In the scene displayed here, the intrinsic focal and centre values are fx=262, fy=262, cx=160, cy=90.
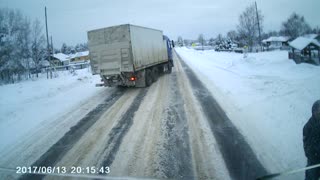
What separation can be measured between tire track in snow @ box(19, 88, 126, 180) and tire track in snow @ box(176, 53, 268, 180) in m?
4.00

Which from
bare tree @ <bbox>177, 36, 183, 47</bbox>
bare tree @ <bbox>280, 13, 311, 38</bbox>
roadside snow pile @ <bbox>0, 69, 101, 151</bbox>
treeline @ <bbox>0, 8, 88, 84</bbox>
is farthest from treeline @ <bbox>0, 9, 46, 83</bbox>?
bare tree @ <bbox>177, 36, 183, 47</bbox>

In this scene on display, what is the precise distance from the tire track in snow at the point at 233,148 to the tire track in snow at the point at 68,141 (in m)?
4.00

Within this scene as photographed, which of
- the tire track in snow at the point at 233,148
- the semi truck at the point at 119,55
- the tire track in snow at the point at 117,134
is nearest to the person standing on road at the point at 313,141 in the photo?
the tire track in snow at the point at 233,148

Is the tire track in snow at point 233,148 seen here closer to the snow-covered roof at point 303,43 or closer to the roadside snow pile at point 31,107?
the roadside snow pile at point 31,107

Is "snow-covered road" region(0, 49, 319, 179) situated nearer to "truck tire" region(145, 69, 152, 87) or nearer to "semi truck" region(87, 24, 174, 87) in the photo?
"semi truck" region(87, 24, 174, 87)

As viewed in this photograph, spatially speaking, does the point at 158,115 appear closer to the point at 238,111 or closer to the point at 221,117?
the point at 221,117

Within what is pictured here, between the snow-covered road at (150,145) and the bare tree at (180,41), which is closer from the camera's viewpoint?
the snow-covered road at (150,145)

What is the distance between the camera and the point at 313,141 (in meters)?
3.97

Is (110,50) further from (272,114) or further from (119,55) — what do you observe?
(272,114)

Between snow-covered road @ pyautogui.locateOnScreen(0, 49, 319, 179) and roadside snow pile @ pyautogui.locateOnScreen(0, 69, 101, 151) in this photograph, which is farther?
roadside snow pile @ pyautogui.locateOnScreen(0, 69, 101, 151)

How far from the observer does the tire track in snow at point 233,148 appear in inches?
203

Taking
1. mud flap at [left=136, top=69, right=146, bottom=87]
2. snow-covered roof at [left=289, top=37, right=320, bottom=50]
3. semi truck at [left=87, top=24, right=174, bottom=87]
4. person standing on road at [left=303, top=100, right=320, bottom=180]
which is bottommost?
person standing on road at [left=303, top=100, right=320, bottom=180]

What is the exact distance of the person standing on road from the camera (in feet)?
12.7

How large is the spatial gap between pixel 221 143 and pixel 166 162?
5.46 feet
